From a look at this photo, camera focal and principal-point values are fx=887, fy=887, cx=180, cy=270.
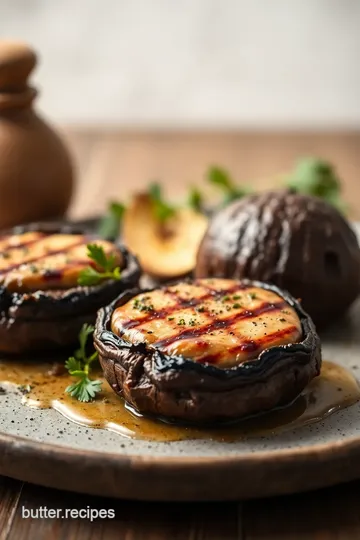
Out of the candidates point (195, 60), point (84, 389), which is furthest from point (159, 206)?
point (195, 60)

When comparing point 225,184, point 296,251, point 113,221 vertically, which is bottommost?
point 113,221

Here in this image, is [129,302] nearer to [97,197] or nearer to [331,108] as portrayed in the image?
[97,197]

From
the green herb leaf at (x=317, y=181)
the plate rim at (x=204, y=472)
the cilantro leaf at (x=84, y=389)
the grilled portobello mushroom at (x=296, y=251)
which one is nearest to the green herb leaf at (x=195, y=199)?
the green herb leaf at (x=317, y=181)

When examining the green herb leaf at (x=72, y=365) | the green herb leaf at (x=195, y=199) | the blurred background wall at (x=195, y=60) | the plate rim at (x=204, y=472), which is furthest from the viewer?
the blurred background wall at (x=195, y=60)

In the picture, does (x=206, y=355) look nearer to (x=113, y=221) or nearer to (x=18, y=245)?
(x=18, y=245)

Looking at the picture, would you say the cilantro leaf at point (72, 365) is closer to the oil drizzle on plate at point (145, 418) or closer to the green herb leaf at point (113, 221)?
the oil drizzle on plate at point (145, 418)

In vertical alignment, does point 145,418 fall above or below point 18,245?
below

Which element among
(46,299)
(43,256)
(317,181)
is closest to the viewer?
(46,299)
